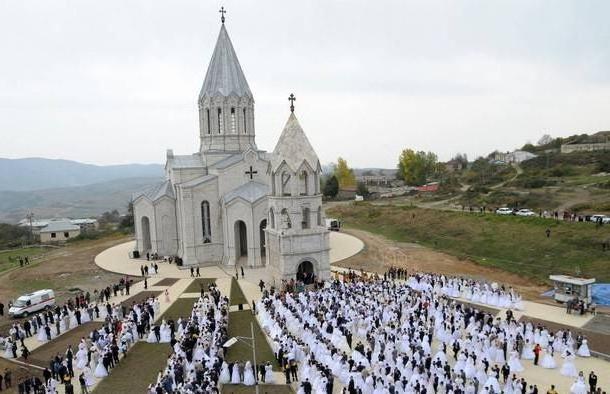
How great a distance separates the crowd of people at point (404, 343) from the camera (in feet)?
53.0

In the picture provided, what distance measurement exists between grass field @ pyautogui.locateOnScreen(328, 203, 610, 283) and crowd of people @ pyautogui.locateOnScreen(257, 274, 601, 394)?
1145 cm

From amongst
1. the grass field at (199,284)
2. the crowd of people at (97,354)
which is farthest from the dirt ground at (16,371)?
the grass field at (199,284)

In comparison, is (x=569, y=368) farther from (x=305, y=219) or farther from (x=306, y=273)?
(x=305, y=219)

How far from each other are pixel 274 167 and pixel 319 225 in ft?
15.5

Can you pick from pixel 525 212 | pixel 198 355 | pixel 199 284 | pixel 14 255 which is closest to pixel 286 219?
pixel 199 284

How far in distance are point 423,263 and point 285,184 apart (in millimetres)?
13626

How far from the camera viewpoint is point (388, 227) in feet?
186

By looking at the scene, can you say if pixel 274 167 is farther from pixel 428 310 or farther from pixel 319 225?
pixel 428 310

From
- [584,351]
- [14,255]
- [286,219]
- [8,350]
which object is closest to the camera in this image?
[584,351]

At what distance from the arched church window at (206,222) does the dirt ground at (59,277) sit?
23.7ft

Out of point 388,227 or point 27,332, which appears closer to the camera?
point 27,332

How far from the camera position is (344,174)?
108500 mm

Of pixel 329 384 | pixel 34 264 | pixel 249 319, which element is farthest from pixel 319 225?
pixel 34 264

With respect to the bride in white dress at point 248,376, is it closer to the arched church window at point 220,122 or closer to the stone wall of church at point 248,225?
the stone wall of church at point 248,225
